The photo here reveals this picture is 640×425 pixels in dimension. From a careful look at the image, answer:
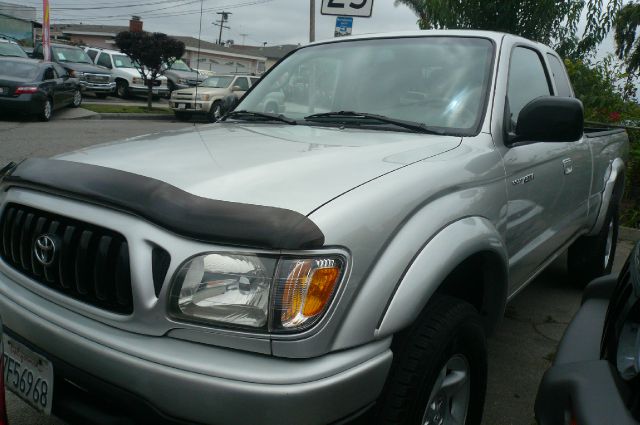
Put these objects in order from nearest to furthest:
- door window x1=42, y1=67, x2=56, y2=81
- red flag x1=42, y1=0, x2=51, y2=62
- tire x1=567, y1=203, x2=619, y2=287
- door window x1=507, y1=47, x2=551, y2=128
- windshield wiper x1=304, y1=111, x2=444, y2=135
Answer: windshield wiper x1=304, y1=111, x2=444, y2=135 → door window x1=507, y1=47, x2=551, y2=128 → tire x1=567, y1=203, x2=619, y2=287 → door window x1=42, y1=67, x2=56, y2=81 → red flag x1=42, y1=0, x2=51, y2=62

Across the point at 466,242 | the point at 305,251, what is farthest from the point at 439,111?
the point at 305,251

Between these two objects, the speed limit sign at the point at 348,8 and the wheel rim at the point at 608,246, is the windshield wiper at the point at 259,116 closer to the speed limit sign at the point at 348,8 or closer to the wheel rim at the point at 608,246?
the wheel rim at the point at 608,246

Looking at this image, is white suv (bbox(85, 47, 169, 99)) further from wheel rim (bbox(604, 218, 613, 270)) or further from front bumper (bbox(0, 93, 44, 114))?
wheel rim (bbox(604, 218, 613, 270))

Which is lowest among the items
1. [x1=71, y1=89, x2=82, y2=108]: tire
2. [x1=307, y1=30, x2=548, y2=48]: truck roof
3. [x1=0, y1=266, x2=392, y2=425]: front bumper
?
[x1=71, y1=89, x2=82, y2=108]: tire

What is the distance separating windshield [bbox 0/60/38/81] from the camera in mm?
12844

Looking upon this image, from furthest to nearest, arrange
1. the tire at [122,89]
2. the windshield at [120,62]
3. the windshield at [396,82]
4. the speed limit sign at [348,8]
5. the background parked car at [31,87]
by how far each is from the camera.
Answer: the windshield at [120,62], the tire at [122,89], the background parked car at [31,87], the speed limit sign at [348,8], the windshield at [396,82]

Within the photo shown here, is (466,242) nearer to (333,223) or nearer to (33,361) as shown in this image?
(333,223)

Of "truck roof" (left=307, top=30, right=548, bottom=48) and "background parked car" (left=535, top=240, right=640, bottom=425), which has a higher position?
"truck roof" (left=307, top=30, right=548, bottom=48)

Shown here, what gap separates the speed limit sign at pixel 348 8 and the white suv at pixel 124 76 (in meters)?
17.5

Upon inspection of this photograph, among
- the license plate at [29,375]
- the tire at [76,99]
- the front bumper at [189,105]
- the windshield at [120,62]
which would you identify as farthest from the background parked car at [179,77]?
the license plate at [29,375]

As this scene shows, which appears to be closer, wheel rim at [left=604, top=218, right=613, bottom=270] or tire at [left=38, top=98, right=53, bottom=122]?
wheel rim at [left=604, top=218, right=613, bottom=270]

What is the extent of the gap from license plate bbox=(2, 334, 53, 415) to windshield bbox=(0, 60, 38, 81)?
1256 cm

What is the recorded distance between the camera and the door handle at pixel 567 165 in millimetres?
3262

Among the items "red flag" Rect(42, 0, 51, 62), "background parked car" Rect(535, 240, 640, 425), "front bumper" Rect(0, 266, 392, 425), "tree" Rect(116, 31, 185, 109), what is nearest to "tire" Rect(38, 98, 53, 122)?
"red flag" Rect(42, 0, 51, 62)
